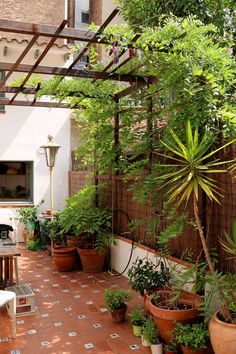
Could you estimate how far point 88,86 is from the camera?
6117mm

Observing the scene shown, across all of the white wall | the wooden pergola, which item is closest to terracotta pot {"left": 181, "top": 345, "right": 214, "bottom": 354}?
the wooden pergola

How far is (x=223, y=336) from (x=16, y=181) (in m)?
7.59

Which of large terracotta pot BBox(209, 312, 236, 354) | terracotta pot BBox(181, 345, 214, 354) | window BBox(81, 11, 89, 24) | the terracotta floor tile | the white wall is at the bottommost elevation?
the terracotta floor tile

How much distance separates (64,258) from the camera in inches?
265

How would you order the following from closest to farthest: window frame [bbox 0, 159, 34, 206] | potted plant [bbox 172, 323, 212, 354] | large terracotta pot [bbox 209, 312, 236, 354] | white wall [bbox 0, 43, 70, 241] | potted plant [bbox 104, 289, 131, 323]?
large terracotta pot [bbox 209, 312, 236, 354] < potted plant [bbox 172, 323, 212, 354] < potted plant [bbox 104, 289, 131, 323] < white wall [bbox 0, 43, 70, 241] < window frame [bbox 0, 159, 34, 206]

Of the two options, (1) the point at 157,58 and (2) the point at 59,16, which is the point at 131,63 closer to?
(1) the point at 157,58

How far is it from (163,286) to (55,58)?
708 centimetres

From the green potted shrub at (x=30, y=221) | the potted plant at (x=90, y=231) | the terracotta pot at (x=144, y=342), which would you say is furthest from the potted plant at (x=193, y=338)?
the green potted shrub at (x=30, y=221)

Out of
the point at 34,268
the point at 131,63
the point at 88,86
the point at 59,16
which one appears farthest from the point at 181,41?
the point at 59,16

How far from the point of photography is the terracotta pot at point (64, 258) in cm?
673

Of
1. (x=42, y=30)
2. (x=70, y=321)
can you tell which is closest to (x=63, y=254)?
(x=70, y=321)

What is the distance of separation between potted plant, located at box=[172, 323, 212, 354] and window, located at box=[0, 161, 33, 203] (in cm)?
681

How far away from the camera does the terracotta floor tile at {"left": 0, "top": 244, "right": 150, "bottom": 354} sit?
12.6 ft

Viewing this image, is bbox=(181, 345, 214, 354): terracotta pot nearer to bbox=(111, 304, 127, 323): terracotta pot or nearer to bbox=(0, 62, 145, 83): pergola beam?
bbox=(111, 304, 127, 323): terracotta pot
